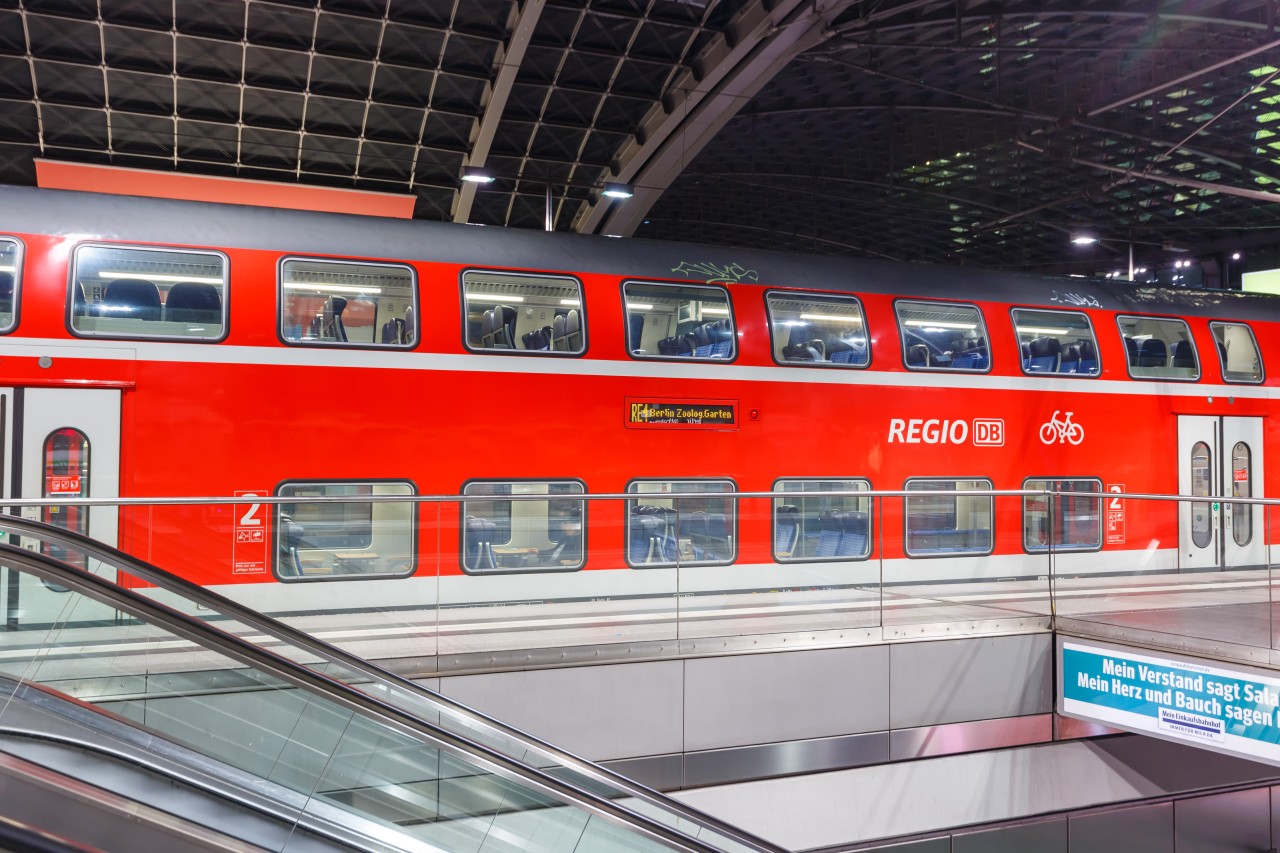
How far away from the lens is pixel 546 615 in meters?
7.71

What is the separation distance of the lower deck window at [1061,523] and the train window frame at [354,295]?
6144mm

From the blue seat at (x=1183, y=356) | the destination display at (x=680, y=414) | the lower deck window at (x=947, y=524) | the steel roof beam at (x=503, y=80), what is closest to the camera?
the lower deck window at (x=947, y=524)

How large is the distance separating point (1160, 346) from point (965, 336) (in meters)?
3.19

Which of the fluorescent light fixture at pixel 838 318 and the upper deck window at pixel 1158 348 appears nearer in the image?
the fluorescent light fixture at pixel 838 318

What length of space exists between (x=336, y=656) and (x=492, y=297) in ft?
15.8

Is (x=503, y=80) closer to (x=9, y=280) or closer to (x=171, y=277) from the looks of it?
(x=171, y=277)

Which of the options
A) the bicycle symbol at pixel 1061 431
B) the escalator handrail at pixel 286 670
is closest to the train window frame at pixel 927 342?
the bicycle symbol at pixel 1061 431

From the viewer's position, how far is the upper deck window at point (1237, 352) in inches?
518

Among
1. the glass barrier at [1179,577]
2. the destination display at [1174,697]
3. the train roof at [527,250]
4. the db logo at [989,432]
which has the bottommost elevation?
the destination display at [1174,697]

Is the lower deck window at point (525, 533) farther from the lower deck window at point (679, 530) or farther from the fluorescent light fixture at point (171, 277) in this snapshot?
the fluorescent light fixture at point (171, 277)

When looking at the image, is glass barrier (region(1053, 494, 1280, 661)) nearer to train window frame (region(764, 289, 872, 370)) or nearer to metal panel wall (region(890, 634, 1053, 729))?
metal panel wall (region(890, 634, 1053, 729))

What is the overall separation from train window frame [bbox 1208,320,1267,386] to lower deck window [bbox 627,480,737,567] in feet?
28.4

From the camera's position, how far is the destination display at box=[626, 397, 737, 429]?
32.1ft

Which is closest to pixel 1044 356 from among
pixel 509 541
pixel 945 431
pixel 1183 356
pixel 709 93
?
pixel 945 431
